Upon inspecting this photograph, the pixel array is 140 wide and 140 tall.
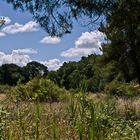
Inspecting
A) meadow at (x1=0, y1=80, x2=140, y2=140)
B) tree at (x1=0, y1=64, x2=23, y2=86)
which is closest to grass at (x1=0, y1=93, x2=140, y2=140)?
meadow at (x1=0, y1=80, x2=140, y2=140)

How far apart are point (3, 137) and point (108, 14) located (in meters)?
15.4

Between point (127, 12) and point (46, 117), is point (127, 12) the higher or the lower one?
the higher one

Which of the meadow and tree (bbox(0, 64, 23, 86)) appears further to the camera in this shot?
tree (bbox(0, 64, 23, 86))

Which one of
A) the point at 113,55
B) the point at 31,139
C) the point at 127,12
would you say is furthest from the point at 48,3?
the point at 113,55

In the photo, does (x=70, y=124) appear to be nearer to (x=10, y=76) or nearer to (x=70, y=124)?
(x=70, y=124)

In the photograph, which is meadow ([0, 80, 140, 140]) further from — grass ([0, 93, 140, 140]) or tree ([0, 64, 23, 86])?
tree ([0, 64, 23, 86])

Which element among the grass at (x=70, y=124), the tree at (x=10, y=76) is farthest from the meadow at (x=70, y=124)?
the tree at (x=10, y=76)

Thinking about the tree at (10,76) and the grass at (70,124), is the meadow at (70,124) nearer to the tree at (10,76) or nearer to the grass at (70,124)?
the grass at (70,124)

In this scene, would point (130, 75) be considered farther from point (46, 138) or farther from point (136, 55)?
point (46, 138)

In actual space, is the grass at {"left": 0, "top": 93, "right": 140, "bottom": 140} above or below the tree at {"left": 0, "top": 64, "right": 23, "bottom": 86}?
below

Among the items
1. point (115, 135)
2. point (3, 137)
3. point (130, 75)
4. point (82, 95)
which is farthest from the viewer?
point (130, 75)

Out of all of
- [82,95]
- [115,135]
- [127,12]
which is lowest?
[115,135]

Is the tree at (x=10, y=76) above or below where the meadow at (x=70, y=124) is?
above

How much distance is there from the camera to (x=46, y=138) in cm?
409
